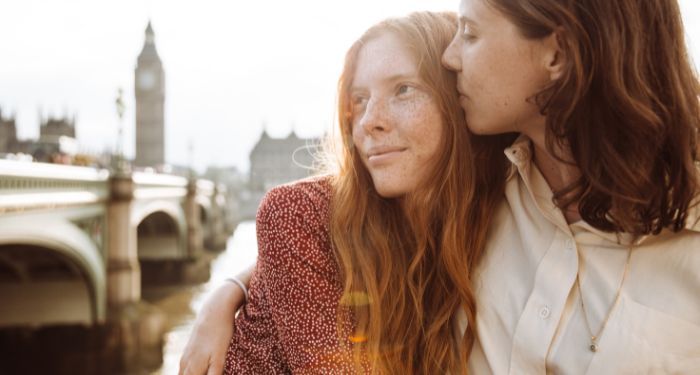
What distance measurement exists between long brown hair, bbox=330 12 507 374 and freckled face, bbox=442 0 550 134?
9 centimetres

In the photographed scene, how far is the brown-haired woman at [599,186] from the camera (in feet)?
4.16

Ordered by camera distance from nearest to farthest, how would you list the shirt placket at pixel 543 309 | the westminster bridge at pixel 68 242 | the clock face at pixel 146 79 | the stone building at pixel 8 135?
the shirt placket at pixel 543 309, the westminster bridge at pixel 68 242, the stone building at pixel 8 135, the clock face at pixel 146 79

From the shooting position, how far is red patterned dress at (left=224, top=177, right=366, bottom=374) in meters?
1.44

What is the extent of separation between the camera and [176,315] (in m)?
18.0

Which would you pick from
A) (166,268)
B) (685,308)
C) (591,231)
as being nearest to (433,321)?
(591,231)

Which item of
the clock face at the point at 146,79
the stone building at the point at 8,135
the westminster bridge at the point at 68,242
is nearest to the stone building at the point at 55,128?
the stone building at the point at 8,135

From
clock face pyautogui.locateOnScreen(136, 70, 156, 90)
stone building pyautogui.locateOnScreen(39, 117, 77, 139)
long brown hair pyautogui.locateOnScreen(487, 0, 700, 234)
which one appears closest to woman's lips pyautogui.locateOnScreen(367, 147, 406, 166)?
long brown hair pyautogui.locateOnScreen(487, 0, 700, 234)

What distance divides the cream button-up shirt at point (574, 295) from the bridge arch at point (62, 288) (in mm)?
10818

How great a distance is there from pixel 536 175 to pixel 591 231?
0.86 feet

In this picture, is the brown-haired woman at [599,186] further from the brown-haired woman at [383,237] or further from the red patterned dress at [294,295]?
the red patterned dress at [294,295]

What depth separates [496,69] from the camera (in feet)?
4.88

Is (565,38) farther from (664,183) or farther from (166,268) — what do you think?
(166,268)

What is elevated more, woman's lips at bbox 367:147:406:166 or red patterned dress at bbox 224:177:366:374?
woman's lips at bbox 367:147:406:166

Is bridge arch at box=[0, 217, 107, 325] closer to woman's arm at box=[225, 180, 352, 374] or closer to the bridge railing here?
the bridge railing
